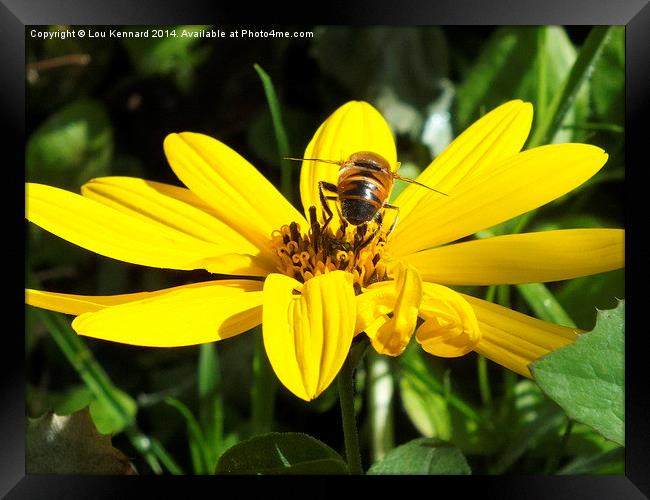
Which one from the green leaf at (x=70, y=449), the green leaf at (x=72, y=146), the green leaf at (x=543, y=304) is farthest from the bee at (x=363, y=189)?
the green leaf at (x=72, y=146)

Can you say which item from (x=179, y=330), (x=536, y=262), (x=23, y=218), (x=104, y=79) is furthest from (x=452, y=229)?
(x=104, y=79)

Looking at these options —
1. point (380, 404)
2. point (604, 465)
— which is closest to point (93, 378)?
point (380, 404)

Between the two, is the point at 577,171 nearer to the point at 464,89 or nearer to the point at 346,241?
the point at 346,241

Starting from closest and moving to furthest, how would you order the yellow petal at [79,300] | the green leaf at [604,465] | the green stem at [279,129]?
the yellow petal at [79,300]
the green leaf at [604,465]
the green stem at [279,129]

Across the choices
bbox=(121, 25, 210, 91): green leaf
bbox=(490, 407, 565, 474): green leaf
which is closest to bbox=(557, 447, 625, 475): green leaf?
bbox=(490, 407, 565, 474): green leaf

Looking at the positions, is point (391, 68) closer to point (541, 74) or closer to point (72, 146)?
point (541, 74)

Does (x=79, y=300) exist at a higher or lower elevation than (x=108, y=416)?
higher

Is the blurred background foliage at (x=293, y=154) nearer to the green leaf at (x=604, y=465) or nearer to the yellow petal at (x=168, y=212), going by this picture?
the green leaf at (x=604, y=465)
